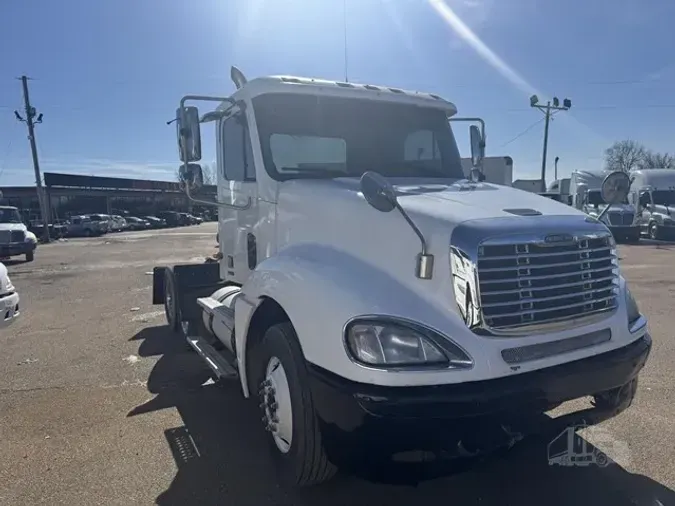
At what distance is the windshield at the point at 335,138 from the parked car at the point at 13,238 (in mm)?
18505

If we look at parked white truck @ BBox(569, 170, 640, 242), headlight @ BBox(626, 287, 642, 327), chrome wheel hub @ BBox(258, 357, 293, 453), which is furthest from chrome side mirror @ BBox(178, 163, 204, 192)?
parked white truck @ BBox(569, 170, 640, 242)

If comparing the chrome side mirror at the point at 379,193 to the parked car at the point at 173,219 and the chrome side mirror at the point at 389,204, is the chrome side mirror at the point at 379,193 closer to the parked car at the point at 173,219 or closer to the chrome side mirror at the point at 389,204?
the chrome side mirror at the point at 389,204

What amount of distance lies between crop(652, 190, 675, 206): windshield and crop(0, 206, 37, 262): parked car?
27.1 meters

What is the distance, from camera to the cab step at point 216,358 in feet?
14.0

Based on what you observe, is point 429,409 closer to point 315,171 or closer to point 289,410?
point 289,410

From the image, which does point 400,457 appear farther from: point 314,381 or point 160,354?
point 160,354

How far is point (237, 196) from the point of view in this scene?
15.8 ft

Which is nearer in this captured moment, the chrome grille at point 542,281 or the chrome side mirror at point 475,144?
the chrome grille at point 542,281

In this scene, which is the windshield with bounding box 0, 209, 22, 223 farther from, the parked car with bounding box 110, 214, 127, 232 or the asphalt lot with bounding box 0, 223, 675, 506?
the parked car with bounding box 110, 214, 127, 232

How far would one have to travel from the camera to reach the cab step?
4.27 metres

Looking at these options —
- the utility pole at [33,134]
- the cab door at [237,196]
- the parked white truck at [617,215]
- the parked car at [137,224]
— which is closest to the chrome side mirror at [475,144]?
the cab door at [237,196]

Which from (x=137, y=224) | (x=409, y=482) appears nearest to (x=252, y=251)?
(x=409, y=482)

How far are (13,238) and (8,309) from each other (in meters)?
15.8

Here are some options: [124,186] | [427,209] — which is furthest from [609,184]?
[124,186]
